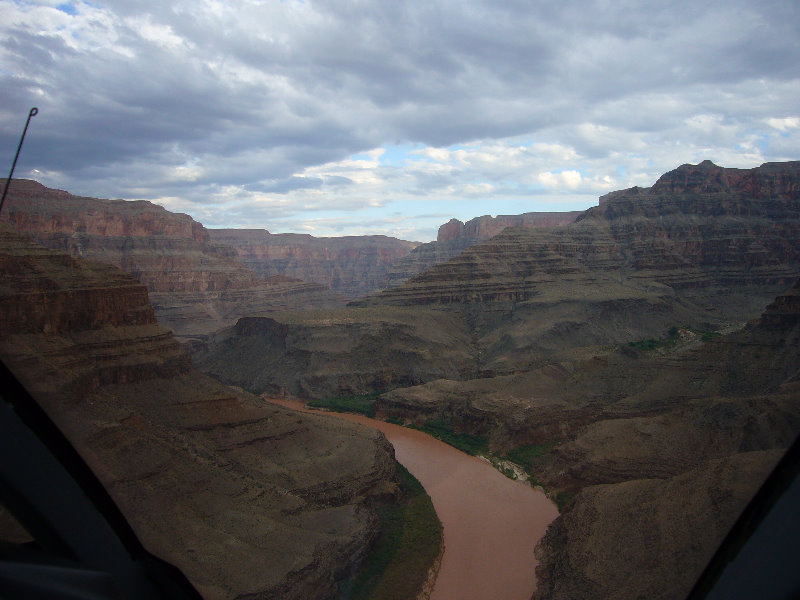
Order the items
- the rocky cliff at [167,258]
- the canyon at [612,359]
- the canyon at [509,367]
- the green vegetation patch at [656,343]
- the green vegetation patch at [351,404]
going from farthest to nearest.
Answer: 1. the rocky cliff at [167,258]
2. the green vegetation patch at [656,343]
3. the green vegetation patch at [351,404]
4. the canyon at [612,359]
5. the canyon at [509,367]

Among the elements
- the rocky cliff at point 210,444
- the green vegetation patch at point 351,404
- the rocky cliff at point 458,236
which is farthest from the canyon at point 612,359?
the rocky cliff at point 458,236

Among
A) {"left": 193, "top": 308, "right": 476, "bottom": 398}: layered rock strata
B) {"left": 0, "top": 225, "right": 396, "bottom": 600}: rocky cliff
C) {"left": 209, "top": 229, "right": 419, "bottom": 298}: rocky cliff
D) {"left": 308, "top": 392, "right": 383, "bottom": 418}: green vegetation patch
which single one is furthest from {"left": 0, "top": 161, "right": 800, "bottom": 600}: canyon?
{"left": 209, "top": 229, "right": 419, "bottom": 298}: rocky cliff

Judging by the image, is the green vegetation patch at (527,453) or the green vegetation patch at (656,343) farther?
the green vegetation patch at (656,343)

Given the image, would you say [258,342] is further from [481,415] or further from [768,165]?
[768,165]

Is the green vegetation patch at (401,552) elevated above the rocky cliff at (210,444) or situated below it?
below

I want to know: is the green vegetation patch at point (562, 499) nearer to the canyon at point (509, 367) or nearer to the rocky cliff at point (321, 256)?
the canyon at point (509, 367)
